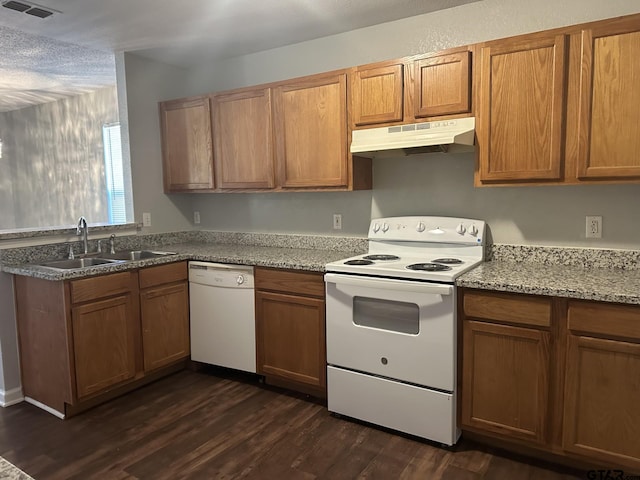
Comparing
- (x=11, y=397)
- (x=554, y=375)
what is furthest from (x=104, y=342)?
(x=554, y=375)

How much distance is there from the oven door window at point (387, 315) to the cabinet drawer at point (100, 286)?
1.50 meters

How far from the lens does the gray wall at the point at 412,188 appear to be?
8.18 feet

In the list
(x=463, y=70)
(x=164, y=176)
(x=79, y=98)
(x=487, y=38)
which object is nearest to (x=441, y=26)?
(x=487, y=38)

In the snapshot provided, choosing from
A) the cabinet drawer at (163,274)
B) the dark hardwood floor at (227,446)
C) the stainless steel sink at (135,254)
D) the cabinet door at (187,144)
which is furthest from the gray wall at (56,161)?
the dark hardwood floor at (227,446)

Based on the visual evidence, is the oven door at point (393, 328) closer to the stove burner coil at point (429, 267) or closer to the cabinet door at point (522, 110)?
the stove burner coil at point (429, 267)

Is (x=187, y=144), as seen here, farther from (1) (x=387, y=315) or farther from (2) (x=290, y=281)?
(1) (x=387, y=315)

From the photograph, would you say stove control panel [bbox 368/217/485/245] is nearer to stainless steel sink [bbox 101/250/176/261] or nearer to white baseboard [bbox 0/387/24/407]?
stainless steel sink [bbox 101/250/176/261]

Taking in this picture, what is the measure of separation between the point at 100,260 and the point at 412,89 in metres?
2.37

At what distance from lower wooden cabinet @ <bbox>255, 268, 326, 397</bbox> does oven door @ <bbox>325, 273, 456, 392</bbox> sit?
6.2 inches

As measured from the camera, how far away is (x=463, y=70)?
2.49 meters

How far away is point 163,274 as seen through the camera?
3230 millimetres

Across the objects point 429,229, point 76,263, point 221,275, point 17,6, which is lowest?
point 221,275

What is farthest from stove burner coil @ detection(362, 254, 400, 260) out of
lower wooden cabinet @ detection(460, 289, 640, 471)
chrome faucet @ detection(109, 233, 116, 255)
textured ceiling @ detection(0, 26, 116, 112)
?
textured ceiling @ detection(0, 26, 116, 112)

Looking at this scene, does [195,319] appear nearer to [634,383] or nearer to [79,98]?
[634,383]
